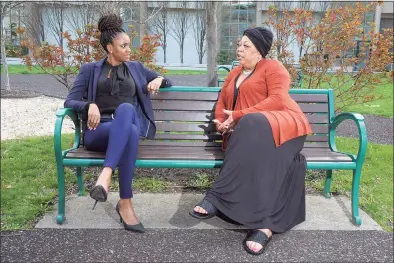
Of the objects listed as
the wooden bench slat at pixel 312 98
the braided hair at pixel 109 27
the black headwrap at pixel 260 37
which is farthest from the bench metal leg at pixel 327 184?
the braided hair at pixel 109 27

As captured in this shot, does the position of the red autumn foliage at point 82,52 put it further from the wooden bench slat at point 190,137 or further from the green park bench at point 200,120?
the wooden bench slat at point 190,137

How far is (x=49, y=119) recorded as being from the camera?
27.3 ft

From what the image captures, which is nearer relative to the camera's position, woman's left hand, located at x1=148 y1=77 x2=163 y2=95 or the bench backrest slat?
woman's left hand, located at x1=148 y1=77 x2=163 y2=95

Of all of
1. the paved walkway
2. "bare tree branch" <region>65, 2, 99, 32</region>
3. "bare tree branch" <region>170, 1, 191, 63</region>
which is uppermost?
"bare tree branch" <region>170, 1, 191, 63</region>

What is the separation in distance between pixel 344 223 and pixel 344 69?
3.24 meters

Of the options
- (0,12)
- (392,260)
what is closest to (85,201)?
(392,260)

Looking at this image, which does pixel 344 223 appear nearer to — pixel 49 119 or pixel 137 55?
pixel 137 55

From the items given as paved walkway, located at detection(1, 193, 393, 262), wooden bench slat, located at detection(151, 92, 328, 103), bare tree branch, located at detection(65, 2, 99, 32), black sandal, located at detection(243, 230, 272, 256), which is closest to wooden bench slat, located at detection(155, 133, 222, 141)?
wooden bench slat, located at detection(151, 92, 328, 103)

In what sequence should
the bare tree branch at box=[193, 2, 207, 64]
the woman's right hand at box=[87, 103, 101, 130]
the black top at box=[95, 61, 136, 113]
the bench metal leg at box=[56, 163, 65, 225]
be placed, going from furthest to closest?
1. the bare tree branch at box=[193, 2, 207, 64]
2. the black top at box=[95, 61, 136, 113]
3. the bench metal leg at box=[56, 163, 65, 225]
4. the woman's right hand at box=[87, 103, 101, 130]

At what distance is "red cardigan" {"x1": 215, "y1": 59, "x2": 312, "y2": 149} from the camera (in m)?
3.11

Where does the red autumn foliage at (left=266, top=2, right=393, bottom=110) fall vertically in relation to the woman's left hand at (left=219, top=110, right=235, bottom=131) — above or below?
above

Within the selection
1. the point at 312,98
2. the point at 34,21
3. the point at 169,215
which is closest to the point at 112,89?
the point at 169,215

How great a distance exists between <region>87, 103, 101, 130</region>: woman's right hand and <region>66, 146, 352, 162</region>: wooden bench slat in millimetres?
231

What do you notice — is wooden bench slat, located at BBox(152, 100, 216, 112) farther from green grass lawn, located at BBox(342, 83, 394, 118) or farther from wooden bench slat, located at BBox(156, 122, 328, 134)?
green grass lawn, located at BBox(342, 83, 394, 118)
